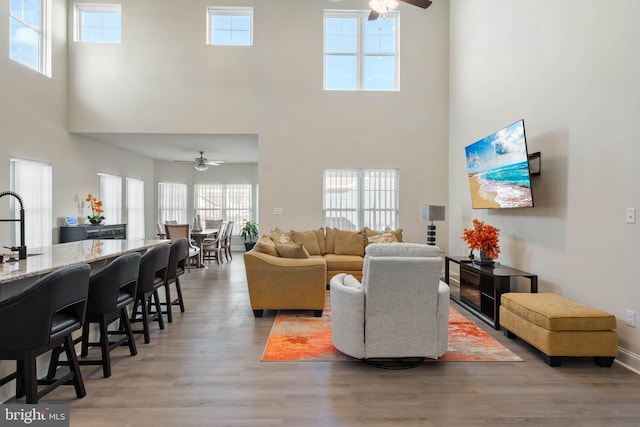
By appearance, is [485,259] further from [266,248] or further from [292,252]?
[266,248]

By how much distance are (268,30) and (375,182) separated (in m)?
3.49

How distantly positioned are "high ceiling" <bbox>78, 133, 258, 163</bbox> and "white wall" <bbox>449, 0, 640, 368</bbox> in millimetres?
4450

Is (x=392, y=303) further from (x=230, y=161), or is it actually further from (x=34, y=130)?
(x=230, y=161)

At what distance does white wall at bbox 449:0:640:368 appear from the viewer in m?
2.96

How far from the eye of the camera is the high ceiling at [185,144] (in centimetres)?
685

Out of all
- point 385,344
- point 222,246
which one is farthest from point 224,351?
point 222,246

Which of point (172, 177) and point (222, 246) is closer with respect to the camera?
point (222, 246)

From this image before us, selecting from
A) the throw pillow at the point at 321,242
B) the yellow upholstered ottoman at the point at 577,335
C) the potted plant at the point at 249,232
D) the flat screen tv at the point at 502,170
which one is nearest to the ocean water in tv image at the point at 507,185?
the flat screen tv at the point at 502,170

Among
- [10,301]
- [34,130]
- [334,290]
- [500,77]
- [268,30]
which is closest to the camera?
Answer: [10,301]

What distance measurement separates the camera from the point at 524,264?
4.34 metres

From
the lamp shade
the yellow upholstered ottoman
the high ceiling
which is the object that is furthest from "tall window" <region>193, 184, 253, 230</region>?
the yellow upholstered ottoman

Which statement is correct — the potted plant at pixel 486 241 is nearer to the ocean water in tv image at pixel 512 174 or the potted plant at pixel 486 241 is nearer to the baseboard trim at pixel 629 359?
the ocean water in tv image at pixel 512 174

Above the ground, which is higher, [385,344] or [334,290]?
[334,290]

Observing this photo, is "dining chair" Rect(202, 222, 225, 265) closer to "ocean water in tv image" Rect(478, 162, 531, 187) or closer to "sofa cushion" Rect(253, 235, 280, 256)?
"sofa cushion" Rect(253, 235, 280, 256)
